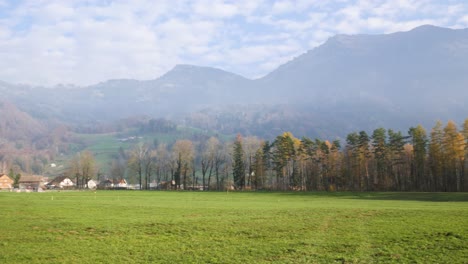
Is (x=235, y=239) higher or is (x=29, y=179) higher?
(x=29, y=179)

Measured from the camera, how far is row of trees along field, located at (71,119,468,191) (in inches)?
3548

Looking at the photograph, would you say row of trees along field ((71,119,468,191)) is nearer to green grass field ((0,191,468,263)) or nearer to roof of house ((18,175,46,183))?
green grass field ((0,191,468,263))

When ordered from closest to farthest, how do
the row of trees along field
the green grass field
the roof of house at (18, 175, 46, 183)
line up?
the green grass field < the row of trees along field < the roof of house at (18, 175, 46, 183)

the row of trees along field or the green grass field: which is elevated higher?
the row of trees along field

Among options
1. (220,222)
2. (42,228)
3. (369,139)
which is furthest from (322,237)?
(369,139)

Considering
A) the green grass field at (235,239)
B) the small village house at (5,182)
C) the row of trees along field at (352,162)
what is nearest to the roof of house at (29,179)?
the small village house at (5,182)

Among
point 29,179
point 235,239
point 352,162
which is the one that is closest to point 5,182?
point 29,179

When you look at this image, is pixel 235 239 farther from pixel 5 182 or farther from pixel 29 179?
pixel 29 179

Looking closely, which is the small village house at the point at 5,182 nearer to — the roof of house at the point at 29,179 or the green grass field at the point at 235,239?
the roof of house at the point at 29,179

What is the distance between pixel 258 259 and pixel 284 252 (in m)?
2.07

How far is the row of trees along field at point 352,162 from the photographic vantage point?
90.1 m

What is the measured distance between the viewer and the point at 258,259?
1934 cm

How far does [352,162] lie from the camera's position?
107562 millimetres

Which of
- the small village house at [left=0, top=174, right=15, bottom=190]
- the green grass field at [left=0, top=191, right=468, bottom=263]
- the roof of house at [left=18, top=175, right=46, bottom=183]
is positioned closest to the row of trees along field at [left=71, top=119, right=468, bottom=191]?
the green grass field at [left=0, top=191, right=468, bottom=263]
